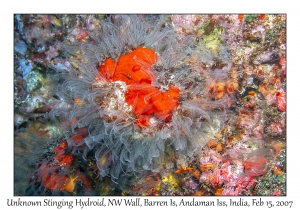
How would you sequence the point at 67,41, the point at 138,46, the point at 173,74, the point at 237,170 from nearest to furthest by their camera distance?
1. the point at 173,74
2. the point at 138,46
3. the point at 237,170
4. the point at 67,41

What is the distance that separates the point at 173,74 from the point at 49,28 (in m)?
2.94

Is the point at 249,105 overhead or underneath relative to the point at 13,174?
overhead

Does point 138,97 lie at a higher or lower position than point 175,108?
higher

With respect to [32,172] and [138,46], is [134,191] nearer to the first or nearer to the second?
[32,172]

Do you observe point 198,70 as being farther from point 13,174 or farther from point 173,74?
point 13,174

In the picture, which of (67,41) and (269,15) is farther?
(67,41)

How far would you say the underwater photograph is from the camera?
345 cm

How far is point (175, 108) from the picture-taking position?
3393 millimetres

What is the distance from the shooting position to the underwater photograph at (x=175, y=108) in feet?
11.3

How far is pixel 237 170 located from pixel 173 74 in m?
2.08

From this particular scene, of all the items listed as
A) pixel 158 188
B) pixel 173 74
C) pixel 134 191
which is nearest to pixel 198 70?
pixel 173 74

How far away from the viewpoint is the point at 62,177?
14.8ft

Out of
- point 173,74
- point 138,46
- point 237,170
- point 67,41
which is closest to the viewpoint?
point 173,74
